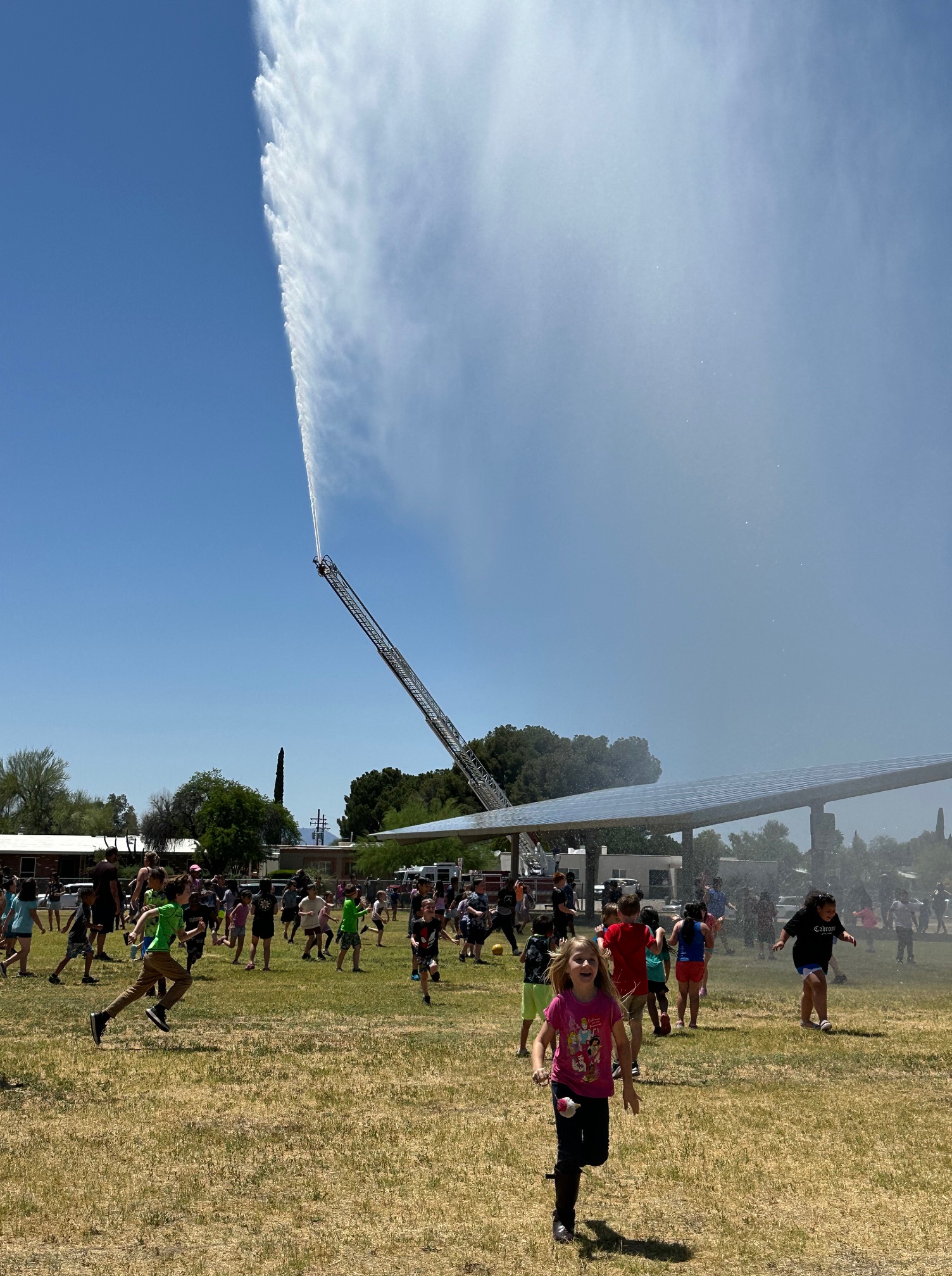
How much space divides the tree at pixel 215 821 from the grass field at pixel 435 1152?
244ft

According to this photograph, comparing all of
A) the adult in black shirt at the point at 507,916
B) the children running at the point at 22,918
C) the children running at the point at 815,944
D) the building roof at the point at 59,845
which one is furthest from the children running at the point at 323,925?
the building roof at the point at 59,845

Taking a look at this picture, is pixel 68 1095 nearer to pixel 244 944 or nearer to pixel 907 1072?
pixel 907 1072

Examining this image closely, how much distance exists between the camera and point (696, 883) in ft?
107

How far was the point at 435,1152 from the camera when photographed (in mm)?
7570

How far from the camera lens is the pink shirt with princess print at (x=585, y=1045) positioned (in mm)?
5922

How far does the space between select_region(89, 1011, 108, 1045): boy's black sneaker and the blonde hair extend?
7.19m

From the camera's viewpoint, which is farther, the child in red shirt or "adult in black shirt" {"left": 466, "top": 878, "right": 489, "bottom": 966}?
"adult in black shirt" {"left": 466, "top": 878, "right": 489, "bottom": 966}

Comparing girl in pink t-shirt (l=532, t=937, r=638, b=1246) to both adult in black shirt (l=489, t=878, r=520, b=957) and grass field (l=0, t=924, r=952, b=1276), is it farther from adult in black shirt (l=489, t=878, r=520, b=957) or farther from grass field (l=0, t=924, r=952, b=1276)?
adult in black shirt (l=489, t=878, r=520, b=957)

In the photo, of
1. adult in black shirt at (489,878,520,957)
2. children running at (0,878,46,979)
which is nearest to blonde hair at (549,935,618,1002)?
children running at (0,878,46,979)

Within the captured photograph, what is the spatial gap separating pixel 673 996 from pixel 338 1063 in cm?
794

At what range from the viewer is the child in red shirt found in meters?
10.5

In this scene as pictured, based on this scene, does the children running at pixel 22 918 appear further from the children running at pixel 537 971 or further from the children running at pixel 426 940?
the children running at pixel 537 971

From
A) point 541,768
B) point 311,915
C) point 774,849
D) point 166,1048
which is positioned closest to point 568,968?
point 166,1048

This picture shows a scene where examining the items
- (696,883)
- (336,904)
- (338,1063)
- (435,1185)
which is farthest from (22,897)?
(336,904)
